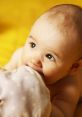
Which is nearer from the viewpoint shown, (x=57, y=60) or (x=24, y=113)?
(x=24, y=113)

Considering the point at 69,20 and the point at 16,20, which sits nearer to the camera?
the point at 69,20

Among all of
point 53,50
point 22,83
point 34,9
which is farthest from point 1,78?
point 34,9

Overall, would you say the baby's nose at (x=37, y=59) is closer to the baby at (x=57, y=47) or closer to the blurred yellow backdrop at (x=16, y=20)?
the baby at (x=57, y=47)

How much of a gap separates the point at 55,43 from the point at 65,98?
176mm

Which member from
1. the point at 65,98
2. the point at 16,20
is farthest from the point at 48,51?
the point at 16,20

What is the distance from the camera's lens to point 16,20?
4.59 ft

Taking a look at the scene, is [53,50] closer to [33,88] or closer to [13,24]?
[33,88]

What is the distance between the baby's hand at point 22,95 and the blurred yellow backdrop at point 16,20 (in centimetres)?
39

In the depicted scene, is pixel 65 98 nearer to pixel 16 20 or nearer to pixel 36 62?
pixel 36 62

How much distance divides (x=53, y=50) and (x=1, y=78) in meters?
0.20

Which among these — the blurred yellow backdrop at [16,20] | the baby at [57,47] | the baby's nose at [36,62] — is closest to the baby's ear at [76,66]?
the baby at [57,47]

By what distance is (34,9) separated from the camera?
1.48m

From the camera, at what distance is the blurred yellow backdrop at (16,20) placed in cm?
123

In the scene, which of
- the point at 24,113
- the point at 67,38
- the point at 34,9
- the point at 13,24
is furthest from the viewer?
the point at 34,9
